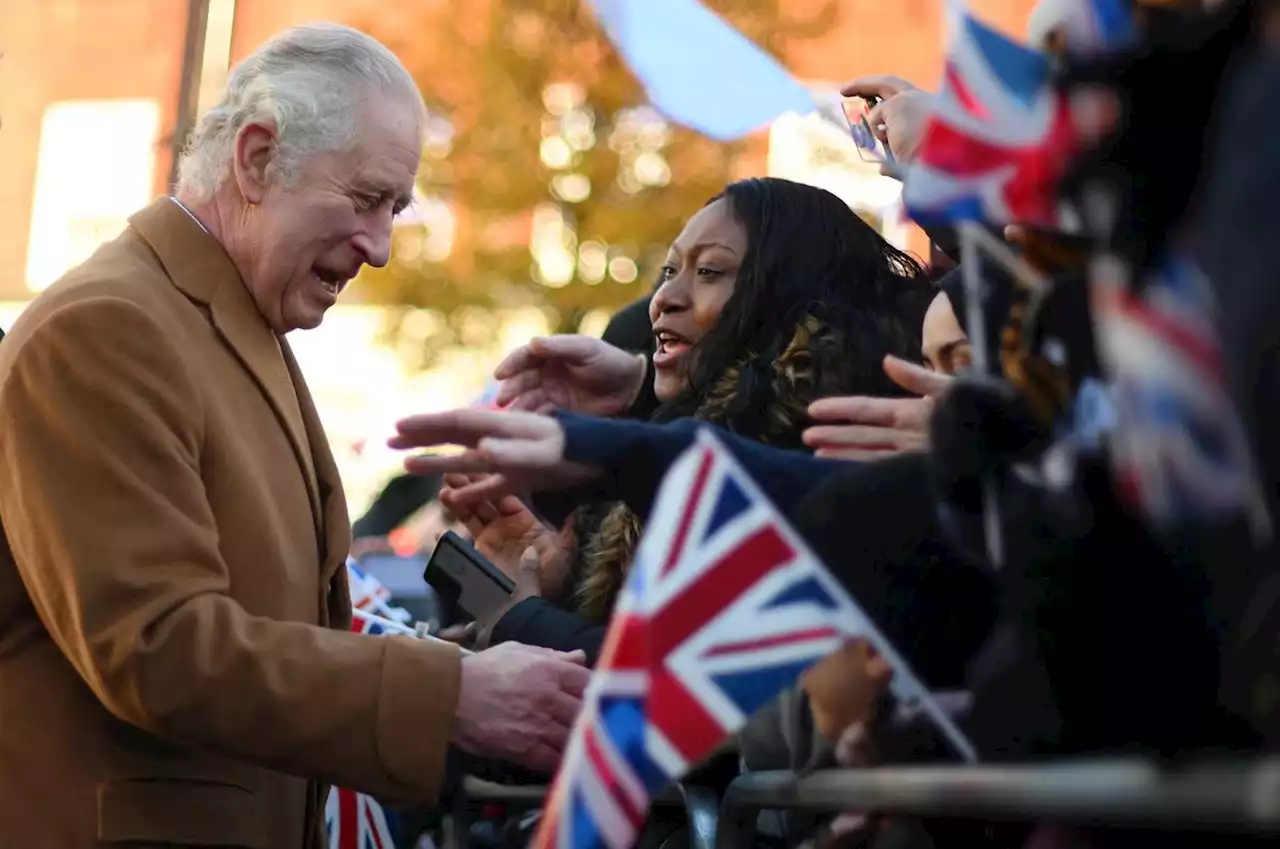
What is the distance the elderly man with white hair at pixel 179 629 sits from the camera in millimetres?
2289

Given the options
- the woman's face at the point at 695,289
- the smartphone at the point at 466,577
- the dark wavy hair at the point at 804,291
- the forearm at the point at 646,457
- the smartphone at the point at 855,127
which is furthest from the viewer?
the smartphone at the point at 466,577

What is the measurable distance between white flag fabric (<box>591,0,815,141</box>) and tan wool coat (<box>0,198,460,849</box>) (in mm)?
733

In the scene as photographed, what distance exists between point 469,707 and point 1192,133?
1.36 metres

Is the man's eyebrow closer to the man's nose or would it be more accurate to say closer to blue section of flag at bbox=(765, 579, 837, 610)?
the man's nose

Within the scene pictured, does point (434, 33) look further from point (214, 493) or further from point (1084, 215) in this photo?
point (1084, 215)

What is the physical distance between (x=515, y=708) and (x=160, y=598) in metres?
0.48

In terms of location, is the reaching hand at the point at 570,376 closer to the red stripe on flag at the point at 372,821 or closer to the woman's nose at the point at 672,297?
A: the woman's nose at the point at 672,297

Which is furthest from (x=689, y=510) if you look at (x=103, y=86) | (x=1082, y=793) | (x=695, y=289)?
(x=103, y=86)

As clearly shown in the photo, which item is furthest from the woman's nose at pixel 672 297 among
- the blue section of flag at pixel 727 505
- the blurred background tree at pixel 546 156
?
the blurred background tree at pixel 546 156

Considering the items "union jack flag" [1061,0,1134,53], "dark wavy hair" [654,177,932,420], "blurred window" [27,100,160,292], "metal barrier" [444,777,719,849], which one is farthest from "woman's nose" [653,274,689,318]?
"blurred window" [27,100,160,292]

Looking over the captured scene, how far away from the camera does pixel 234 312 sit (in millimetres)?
2684

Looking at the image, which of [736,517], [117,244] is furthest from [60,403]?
[736,517]

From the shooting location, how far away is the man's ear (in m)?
2.72

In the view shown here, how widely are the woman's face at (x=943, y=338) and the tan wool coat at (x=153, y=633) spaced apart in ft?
2.46
